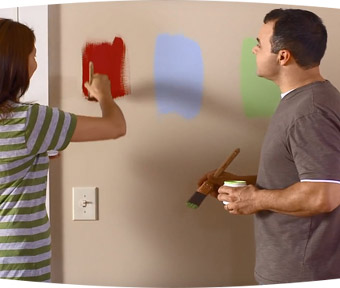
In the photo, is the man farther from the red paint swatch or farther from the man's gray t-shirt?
the red paint swatch

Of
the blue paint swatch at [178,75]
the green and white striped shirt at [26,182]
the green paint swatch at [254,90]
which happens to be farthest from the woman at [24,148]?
the green paint swatch at [254,90]

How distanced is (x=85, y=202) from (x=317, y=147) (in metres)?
0.37

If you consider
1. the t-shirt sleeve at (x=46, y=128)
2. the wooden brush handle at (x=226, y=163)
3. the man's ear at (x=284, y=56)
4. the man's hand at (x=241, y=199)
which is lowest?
the man's hand at (x=241, y=199)

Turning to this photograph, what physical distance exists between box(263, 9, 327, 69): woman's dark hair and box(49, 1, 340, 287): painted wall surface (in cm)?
7

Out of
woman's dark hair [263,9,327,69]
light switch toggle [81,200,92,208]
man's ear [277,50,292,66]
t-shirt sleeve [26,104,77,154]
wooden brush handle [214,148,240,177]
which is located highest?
woman's dark hair [263,9,327,69]

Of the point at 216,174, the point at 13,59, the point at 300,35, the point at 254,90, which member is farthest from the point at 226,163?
the point at 13,59

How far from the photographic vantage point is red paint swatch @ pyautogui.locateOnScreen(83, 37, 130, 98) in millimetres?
798

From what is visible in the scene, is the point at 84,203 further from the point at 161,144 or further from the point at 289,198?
the point at 289,198

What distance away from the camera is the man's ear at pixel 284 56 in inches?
28.3

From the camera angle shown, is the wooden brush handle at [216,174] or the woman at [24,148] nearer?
the woman at [24,148]

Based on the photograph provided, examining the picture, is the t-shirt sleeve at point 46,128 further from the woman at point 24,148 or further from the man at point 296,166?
the man at point 296,166

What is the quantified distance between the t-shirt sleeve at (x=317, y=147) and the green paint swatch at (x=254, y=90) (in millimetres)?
140

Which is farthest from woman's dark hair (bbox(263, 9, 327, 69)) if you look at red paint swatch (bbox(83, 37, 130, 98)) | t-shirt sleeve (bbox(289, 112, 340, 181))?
red paint swatch (bbox(83, 37, 130, 98))

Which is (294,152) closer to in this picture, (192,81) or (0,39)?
(192,81)
